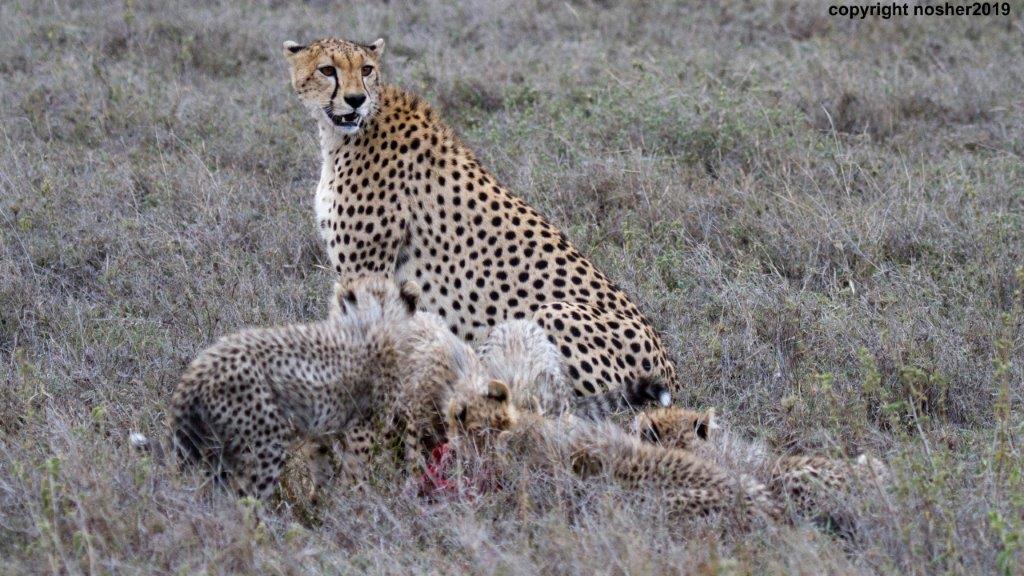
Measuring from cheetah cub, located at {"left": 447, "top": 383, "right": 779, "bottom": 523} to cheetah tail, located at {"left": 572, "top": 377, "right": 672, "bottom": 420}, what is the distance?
0.37 meters

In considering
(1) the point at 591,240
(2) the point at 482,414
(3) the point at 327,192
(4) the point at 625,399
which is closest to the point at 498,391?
(2) the point at 482,414

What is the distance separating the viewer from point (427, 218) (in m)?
4.77

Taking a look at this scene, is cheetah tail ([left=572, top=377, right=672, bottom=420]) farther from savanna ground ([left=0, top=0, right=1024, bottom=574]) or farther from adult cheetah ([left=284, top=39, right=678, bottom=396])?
savanna ground ([left=0, top=0, right=1024, bottom=574])

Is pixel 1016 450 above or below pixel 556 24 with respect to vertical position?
below

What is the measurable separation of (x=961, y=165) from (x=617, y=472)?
11.3ft

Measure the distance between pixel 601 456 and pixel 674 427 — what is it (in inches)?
15.1

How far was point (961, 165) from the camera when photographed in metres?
6.19

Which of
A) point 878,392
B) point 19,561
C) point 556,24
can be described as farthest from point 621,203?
point 19,561

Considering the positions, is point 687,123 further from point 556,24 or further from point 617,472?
point 617,472

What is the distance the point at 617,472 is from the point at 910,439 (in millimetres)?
1061

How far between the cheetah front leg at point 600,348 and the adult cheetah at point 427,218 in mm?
21

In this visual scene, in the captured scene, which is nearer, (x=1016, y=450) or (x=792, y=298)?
(x=1016, y=450)

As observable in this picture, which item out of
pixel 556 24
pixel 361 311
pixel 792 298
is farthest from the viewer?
pixel 556 24

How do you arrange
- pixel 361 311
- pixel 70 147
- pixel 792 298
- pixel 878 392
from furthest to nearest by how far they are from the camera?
pixel 70 147 < pixel 792 298 < pixel 878 392 < pixel 361 311
